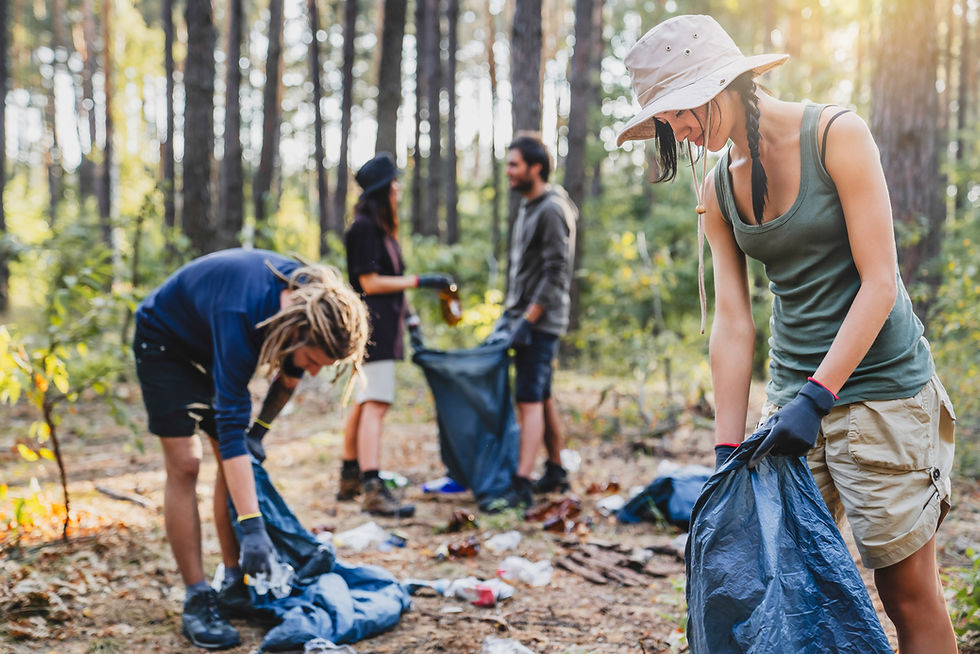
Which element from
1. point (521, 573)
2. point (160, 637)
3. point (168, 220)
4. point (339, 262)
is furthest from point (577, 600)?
point (168, 220)

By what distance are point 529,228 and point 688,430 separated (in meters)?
2.80

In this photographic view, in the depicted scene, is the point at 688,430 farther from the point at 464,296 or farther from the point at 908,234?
the point at 464,296

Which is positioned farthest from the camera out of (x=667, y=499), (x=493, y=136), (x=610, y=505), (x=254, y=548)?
(x=493, y=136)

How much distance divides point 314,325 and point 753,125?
1460mm

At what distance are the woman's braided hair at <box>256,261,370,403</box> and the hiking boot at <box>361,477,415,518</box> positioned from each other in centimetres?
199

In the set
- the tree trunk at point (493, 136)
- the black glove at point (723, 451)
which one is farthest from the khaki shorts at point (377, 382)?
the tree trunk at point (493, 136)

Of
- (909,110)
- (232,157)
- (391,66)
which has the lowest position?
(909,110)

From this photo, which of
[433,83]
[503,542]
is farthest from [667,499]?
[433,83]

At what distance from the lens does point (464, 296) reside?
1130 cm

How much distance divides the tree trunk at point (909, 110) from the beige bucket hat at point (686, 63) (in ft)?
10.1

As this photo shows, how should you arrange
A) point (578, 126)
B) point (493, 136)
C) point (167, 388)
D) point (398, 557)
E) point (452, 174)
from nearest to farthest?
point (167, 388)
point (398, 557)
point (578, 126)
point (452, 174)
point (493, 136)

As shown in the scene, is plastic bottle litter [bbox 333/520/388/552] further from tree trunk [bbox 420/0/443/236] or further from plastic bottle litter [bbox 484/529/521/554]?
tree trunk [bbox 420/0/443/236]

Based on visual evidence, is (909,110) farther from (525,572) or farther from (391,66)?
(391,66)

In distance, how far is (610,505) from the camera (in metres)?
4.46
